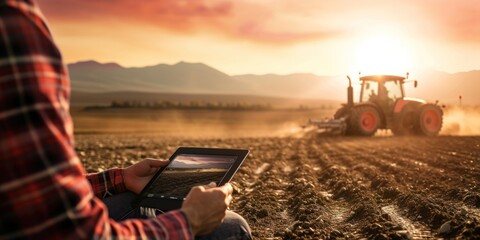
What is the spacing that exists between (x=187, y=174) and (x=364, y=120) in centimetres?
1528

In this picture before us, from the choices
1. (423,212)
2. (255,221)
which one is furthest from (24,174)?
(423,212)

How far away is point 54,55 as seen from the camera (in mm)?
1387

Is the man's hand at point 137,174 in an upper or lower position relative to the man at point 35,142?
lower

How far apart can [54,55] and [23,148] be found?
276 millimetres

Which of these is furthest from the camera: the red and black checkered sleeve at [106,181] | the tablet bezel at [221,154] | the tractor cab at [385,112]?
the tractor cab at [385,112]

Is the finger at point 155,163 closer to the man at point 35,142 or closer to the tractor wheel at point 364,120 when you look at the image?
the man at point 35,142

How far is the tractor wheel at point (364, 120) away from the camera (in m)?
17.0

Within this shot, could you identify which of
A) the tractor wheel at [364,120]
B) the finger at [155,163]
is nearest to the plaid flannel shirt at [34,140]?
the finger at [155,163]

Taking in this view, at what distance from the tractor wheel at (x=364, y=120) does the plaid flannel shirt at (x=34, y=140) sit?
16142mm

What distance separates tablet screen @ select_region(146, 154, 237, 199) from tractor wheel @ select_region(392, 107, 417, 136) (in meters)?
15.9

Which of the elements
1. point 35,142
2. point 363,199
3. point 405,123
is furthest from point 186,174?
point 405,123

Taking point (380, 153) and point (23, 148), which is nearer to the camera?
point (23, 148)

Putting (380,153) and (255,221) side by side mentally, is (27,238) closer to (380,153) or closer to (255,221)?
(255,221)

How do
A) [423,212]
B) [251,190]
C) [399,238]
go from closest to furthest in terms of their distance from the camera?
[399,238] → [423,212] → [251,190]
